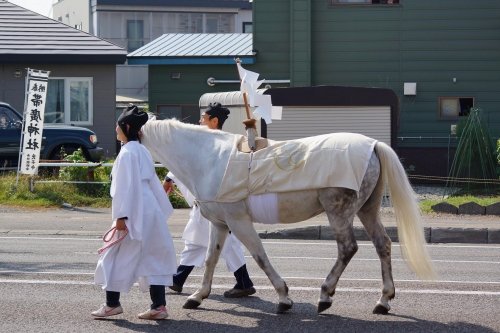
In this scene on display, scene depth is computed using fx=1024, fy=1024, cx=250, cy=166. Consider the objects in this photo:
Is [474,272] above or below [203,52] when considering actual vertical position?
below

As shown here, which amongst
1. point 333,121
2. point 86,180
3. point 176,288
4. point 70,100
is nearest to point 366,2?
point 333,121

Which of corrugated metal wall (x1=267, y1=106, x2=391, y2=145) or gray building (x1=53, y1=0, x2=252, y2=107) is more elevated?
gray building (x1=53, y1=0, x2=252, y2=107)

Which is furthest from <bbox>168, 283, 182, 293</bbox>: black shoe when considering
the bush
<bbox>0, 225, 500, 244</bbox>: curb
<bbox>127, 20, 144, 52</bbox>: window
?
<bbox>127, 20, 144, 52</bbox>: window

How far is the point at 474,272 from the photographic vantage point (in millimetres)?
12141

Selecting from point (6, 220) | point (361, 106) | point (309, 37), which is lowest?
point (6, 220)

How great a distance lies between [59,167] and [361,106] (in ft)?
22.9

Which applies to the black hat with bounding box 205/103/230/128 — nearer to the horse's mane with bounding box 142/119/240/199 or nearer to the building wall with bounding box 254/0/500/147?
the horse's mane with bounding box 142/119/240/199

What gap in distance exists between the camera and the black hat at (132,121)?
9.00 meters

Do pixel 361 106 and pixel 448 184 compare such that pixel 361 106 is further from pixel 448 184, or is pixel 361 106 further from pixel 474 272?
pixel 474 272

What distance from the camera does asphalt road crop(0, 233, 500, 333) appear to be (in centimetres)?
866

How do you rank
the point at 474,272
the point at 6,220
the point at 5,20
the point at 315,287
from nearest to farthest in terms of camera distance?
the point at 315,287 → the point at 474,272 → the point at 6,220 → the point at 5,20

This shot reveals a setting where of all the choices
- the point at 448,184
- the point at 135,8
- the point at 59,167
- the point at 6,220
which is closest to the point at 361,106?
the point at 448,184

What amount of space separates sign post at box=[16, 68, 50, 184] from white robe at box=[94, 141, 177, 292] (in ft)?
40.9

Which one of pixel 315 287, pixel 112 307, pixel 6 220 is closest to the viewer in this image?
pixel 112 307
